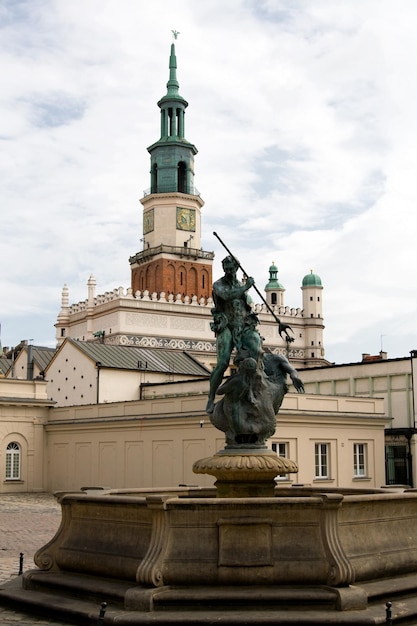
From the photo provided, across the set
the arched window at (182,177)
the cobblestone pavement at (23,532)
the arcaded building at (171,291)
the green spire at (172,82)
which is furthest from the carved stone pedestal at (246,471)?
the green spire at (172,82)

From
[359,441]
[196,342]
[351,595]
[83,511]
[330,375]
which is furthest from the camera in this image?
[196,342]

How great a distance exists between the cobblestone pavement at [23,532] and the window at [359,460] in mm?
12446

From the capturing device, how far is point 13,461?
4356cm

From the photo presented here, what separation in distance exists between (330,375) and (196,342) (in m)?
36.5

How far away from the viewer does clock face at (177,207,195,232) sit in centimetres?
8769

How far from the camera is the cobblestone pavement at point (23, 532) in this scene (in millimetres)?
10977

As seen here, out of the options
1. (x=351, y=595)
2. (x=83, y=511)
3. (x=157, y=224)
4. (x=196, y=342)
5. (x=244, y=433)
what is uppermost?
(x=157, y=224)

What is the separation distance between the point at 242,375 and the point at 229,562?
363cm

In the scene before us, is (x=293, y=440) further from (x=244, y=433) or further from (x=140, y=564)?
(x=140, y=564)

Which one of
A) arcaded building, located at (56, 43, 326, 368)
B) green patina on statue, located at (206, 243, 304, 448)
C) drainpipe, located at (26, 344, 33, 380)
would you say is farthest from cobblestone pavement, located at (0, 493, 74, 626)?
arcaded building, located at (56, 43, 326, 368)

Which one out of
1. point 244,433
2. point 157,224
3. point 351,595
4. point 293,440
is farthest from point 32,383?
point 157,224

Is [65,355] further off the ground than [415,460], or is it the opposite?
[65,355]

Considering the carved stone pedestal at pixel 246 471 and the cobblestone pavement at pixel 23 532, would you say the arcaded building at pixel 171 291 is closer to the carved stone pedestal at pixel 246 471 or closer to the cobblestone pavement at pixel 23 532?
the cobblestone pavement at pixel 23 532

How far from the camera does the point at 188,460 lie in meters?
34.4
